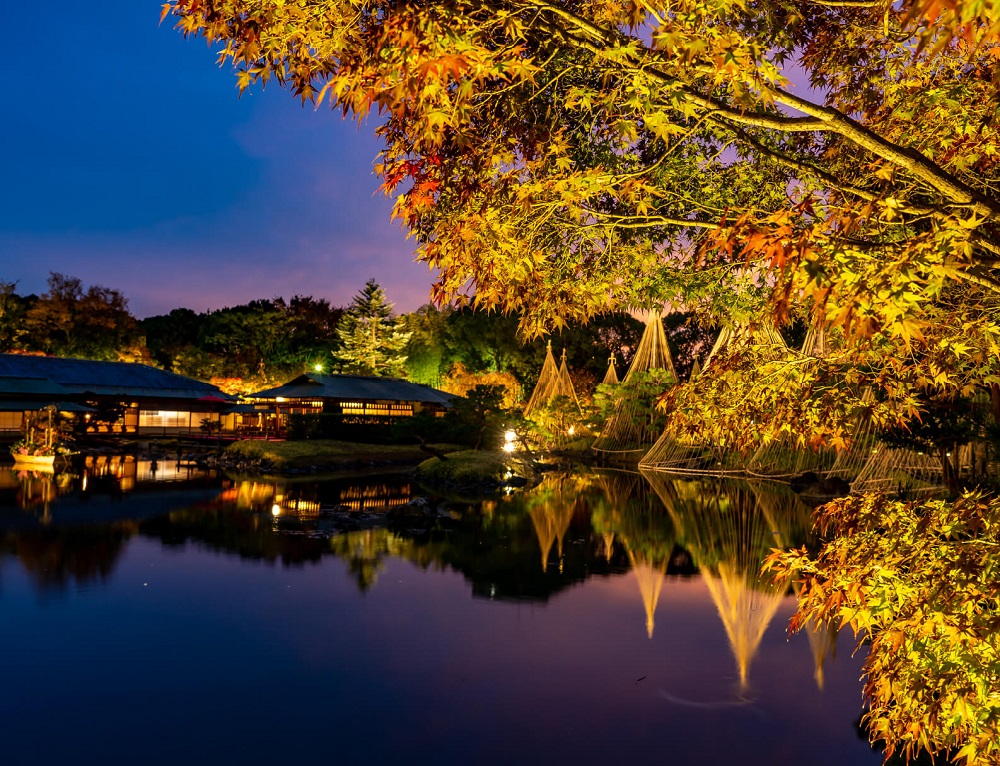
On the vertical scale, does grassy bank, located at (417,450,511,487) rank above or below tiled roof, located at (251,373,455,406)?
below

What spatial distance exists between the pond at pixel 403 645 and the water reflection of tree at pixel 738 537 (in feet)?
0.22

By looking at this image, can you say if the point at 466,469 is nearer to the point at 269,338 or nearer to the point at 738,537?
the point at 738,537

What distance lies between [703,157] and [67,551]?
35.1 feet

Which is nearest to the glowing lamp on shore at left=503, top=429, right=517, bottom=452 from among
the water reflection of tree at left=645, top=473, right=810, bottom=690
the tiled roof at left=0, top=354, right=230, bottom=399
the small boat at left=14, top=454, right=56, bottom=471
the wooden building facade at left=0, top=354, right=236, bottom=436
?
the water reflection of tree at left=645, top=473, right=810, bottom=690

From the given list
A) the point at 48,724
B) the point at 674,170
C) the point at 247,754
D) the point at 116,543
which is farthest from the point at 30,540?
the point at 674,170

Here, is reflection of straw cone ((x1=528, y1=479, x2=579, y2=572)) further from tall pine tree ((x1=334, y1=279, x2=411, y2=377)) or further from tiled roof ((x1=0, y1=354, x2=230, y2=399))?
tall pine tree ((x1=334, y1=279, x2=411, y2=377))

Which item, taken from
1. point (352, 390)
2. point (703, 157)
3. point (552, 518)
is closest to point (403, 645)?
point (703, 157)

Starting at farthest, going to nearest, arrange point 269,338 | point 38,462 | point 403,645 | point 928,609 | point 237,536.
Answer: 1. point 269,338
2. point 38,462
3. point 237,536
4. point 403,645
5. point 928,609

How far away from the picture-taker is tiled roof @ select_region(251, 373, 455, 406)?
104 feet

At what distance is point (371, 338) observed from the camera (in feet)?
159

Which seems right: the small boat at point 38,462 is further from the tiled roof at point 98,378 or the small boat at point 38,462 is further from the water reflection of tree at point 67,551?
the water reflection of tree at point 67,551

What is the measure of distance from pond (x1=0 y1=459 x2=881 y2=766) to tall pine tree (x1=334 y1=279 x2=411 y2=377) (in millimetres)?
33251

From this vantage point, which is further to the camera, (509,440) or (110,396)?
(110,396)

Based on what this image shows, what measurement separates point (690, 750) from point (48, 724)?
187 inches
